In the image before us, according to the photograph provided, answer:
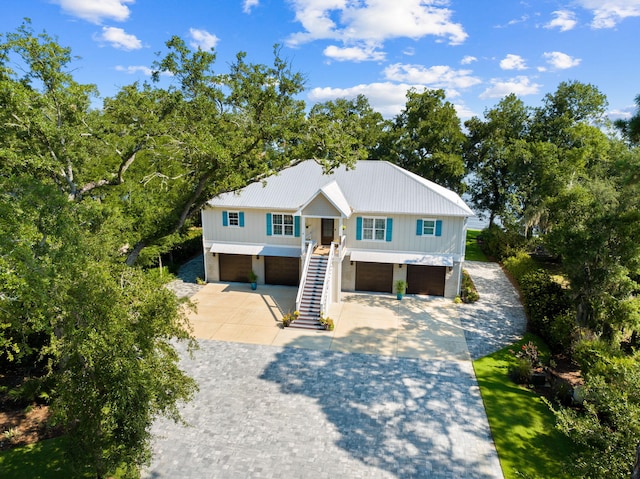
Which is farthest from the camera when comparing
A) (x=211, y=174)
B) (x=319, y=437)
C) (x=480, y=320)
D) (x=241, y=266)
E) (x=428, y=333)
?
(x=241, y=266)

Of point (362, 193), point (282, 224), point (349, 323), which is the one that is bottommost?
point (349, 323)

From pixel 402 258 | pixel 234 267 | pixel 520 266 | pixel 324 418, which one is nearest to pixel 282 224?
pixel 234 267

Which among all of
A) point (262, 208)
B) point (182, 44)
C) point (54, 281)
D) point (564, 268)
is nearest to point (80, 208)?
point (54, 281)

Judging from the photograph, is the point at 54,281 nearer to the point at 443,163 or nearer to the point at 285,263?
the point at 285,263

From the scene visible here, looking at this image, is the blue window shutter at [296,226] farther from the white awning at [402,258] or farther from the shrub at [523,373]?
the shrub at [523,373]

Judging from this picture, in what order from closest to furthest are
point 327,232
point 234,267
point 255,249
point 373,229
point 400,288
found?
point 400,288 → point 373,229 → point 255,249 → point 327,232 → point 234,267

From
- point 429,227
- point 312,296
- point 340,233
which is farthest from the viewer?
point 429,227

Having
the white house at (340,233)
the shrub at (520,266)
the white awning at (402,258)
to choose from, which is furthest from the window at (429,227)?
the shrub at (520,266)

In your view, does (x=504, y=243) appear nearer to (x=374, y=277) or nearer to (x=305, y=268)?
(x=374, y=277)
